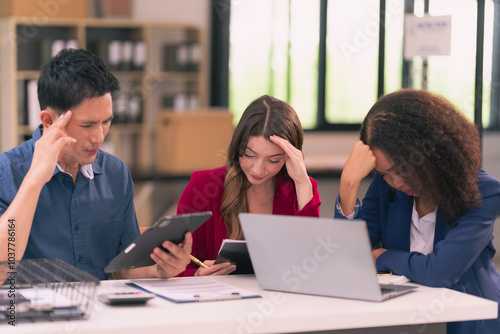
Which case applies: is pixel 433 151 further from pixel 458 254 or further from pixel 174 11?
pixel 174 11

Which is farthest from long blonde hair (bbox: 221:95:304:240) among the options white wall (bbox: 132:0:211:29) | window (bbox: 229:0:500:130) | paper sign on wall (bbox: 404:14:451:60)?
window (bbox: 229:0:500:130)

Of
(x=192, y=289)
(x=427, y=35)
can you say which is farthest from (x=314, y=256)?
(x=427, y=35)

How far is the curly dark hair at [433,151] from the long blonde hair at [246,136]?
15.1 inches

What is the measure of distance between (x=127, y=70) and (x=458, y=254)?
4313 millimetres

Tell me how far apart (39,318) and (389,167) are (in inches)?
41.3

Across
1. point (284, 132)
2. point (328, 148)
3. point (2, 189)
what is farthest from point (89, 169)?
point (328, 148)

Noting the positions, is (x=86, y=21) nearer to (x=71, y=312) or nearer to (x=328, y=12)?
(x=328, y=12)

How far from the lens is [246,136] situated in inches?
87.7

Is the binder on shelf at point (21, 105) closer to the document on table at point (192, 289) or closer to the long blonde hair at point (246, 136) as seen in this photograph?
the long blonde hair at point (246, 136)

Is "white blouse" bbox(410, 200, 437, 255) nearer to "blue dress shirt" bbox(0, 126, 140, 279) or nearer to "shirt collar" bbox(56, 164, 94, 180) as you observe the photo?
"blue dress shirt" bbox(0, 126, 140, 279)

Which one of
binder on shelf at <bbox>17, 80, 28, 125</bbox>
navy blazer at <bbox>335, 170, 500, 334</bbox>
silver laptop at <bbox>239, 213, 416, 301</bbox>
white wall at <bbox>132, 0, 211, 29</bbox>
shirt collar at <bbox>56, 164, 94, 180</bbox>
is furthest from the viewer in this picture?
white wall at <bbox>132, 0, 211, 29</bbox>

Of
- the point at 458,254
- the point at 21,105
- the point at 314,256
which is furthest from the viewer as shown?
the point at 21,105

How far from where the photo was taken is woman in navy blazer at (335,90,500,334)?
1.85 m

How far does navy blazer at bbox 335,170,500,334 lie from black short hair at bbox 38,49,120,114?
82 centimetres
